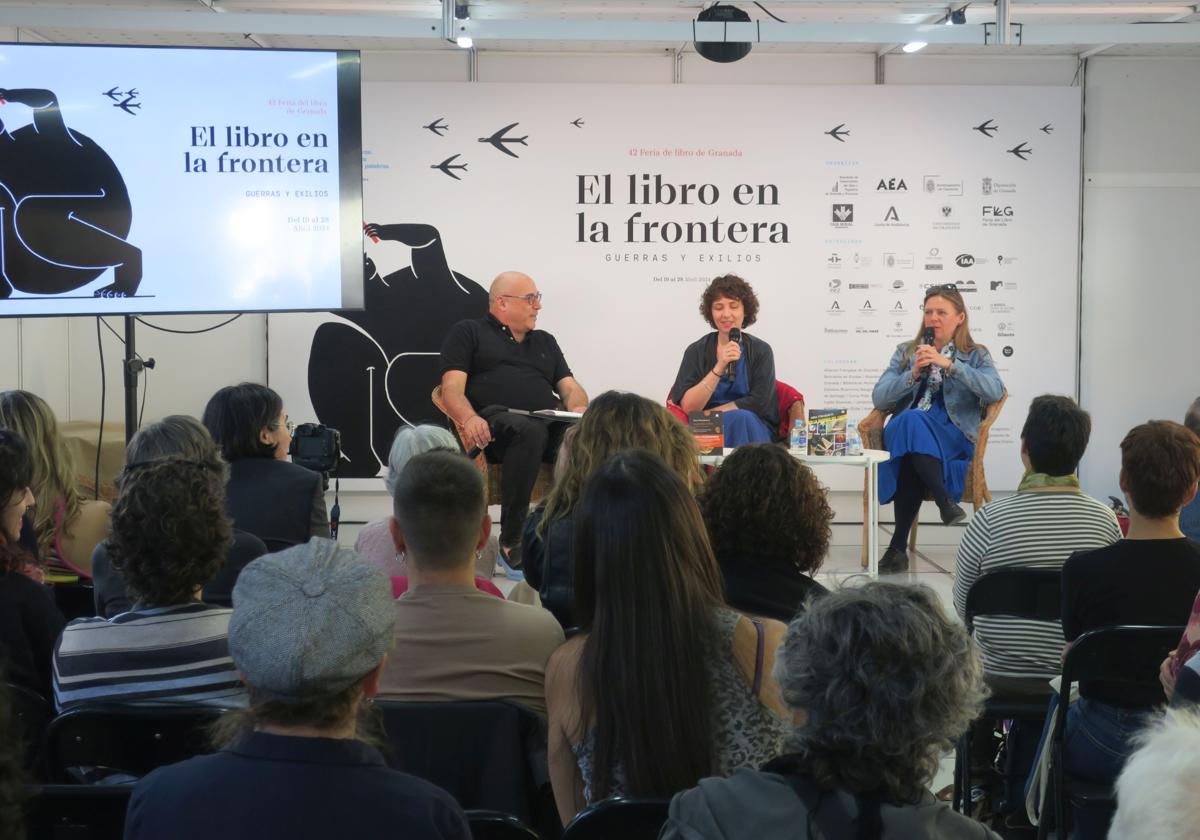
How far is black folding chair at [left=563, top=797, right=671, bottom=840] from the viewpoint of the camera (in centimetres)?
138

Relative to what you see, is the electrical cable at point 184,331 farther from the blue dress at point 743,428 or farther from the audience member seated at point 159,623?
the audience member seated at point 159,623

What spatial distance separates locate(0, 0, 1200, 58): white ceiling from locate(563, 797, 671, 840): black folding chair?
A: 496 centimetres

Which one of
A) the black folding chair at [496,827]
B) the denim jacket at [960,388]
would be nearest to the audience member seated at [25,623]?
the black folding chair at [496,827]

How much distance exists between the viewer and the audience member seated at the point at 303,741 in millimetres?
1129

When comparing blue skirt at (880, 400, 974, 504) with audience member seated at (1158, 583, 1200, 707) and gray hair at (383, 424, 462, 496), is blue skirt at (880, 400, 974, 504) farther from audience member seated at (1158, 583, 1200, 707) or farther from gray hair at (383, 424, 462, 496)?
audience member seated at (1158, 583, 1200, 707)

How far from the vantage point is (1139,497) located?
2365mm

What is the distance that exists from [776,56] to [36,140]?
14.8 ft

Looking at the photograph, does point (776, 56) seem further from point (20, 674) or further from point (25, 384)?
point (20, 674)

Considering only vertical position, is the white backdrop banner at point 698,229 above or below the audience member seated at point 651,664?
above

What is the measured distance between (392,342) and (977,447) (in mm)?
3484

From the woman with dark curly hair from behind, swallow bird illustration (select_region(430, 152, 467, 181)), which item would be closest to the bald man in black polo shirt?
the woman with dark curly hair from behind

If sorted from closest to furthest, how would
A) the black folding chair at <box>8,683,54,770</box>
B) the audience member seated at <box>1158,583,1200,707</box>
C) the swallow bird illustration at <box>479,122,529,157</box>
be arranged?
the audience member seated at <box>1158,583,1200,707</box> → the black folding chair at <box>8,683,54,770</box> → the swallow bird illustration at <box>479,122,529,157</box>

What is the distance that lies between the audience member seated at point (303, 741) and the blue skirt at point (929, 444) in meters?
4.67

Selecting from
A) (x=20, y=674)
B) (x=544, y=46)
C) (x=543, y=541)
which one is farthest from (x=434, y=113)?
(x=20, y=674)
